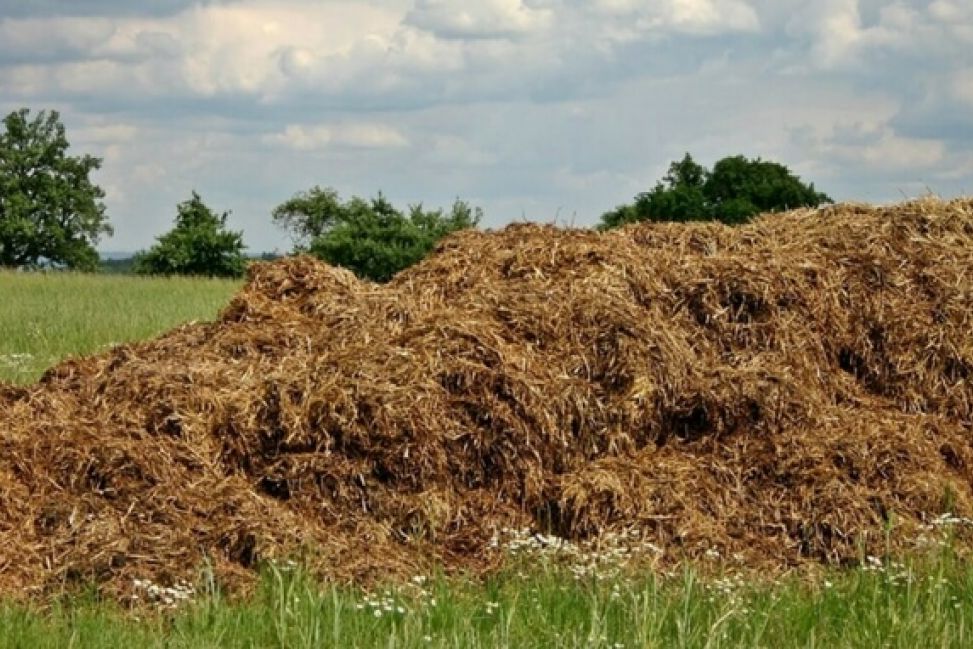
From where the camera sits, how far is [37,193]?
70.1 m

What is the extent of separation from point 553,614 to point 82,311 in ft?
59.8

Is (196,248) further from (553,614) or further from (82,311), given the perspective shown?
(553,614)

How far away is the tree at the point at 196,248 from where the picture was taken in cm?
5422

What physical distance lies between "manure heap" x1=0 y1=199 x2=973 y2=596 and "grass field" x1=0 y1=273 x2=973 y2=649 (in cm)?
47

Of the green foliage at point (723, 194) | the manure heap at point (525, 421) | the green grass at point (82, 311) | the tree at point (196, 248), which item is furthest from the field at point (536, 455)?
the tree at point (196, 248)

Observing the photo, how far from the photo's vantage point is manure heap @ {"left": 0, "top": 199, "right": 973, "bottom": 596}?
7.40 m

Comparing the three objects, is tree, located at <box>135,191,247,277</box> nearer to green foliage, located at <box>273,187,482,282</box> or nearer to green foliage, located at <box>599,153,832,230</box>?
green foliage, located at <box>273,187,482,282</box>

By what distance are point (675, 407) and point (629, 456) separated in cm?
42

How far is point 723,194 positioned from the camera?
34125mm

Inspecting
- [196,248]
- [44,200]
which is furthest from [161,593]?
[44,200]

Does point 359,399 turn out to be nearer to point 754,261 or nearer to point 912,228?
point 754,261

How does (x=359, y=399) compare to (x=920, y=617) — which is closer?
(x=920, y=617)

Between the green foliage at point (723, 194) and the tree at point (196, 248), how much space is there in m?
22.3

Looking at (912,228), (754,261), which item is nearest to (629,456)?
(754,261)
